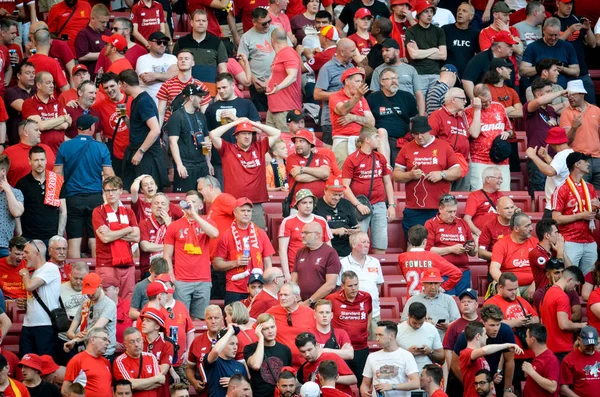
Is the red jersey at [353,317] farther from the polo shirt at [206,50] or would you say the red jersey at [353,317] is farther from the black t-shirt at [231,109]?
the polo shirt at [206,50]

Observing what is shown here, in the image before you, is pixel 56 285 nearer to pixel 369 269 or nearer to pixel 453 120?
pixel 369 269

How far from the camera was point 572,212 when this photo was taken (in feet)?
56.0

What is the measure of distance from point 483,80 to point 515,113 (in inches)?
22.7

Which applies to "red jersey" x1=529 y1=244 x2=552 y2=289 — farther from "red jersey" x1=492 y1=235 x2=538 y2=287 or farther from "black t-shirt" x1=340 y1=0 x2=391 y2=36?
"black t-shirt" x1=340 y1=0 x2=391 y2=36

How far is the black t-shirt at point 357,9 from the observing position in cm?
2131

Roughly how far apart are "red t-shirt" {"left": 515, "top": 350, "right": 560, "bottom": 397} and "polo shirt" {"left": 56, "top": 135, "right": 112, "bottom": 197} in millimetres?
5231

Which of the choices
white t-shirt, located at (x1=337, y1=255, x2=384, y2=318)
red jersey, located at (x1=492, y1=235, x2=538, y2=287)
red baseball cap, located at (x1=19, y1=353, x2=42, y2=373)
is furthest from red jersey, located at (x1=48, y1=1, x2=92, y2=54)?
red jersey, located at (x1=492, y1=235, x2=538, y2=287)

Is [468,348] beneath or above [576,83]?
beneath

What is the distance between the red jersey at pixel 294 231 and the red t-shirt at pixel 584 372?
2.83 meters

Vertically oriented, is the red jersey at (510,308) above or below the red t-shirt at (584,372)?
above

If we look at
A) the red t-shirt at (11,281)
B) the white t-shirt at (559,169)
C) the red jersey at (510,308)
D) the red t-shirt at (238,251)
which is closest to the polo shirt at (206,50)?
the red t-shirt at (238,251)

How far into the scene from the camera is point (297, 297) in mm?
15117

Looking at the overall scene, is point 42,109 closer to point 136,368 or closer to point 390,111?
point 390,111

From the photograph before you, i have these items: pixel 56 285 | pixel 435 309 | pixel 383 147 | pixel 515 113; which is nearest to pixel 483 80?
pixel 515 113
